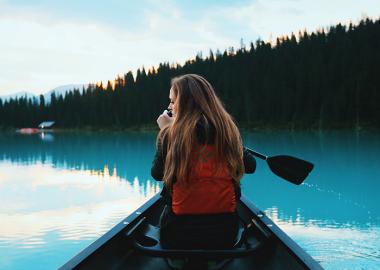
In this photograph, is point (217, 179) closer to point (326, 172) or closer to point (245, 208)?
point (245, 208)

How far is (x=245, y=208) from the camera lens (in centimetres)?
446

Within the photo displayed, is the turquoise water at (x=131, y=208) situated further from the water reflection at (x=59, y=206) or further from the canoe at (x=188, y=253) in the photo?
the canoe at (x=188, y=253)

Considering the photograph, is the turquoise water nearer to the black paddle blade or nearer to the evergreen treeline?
the black paddle blade

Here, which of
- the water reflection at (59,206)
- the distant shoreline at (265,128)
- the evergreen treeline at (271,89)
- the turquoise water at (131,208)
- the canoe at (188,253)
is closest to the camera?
the canoe at (188,253)

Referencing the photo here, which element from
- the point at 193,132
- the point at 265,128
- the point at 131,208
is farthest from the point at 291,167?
the point at 265,128

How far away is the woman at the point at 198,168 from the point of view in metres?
2.40

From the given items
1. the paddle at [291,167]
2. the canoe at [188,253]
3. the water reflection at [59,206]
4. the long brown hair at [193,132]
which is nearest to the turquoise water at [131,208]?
the water reflection at [59,206]

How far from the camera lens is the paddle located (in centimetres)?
360

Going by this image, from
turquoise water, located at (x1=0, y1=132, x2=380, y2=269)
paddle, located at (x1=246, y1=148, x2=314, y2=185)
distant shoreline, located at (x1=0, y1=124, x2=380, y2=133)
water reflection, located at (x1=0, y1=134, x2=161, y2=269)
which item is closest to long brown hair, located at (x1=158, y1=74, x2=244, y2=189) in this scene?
paddle, located at (x1=246, y1=148, x2=314, y2=185)

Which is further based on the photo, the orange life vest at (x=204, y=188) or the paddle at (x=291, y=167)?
the paddle at (x=291, y=167)

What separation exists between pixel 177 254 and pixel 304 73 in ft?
231

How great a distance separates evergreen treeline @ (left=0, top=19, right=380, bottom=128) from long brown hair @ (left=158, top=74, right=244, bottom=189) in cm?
5437

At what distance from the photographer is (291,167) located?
3693mm

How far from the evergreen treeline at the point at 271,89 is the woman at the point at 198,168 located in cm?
5438
